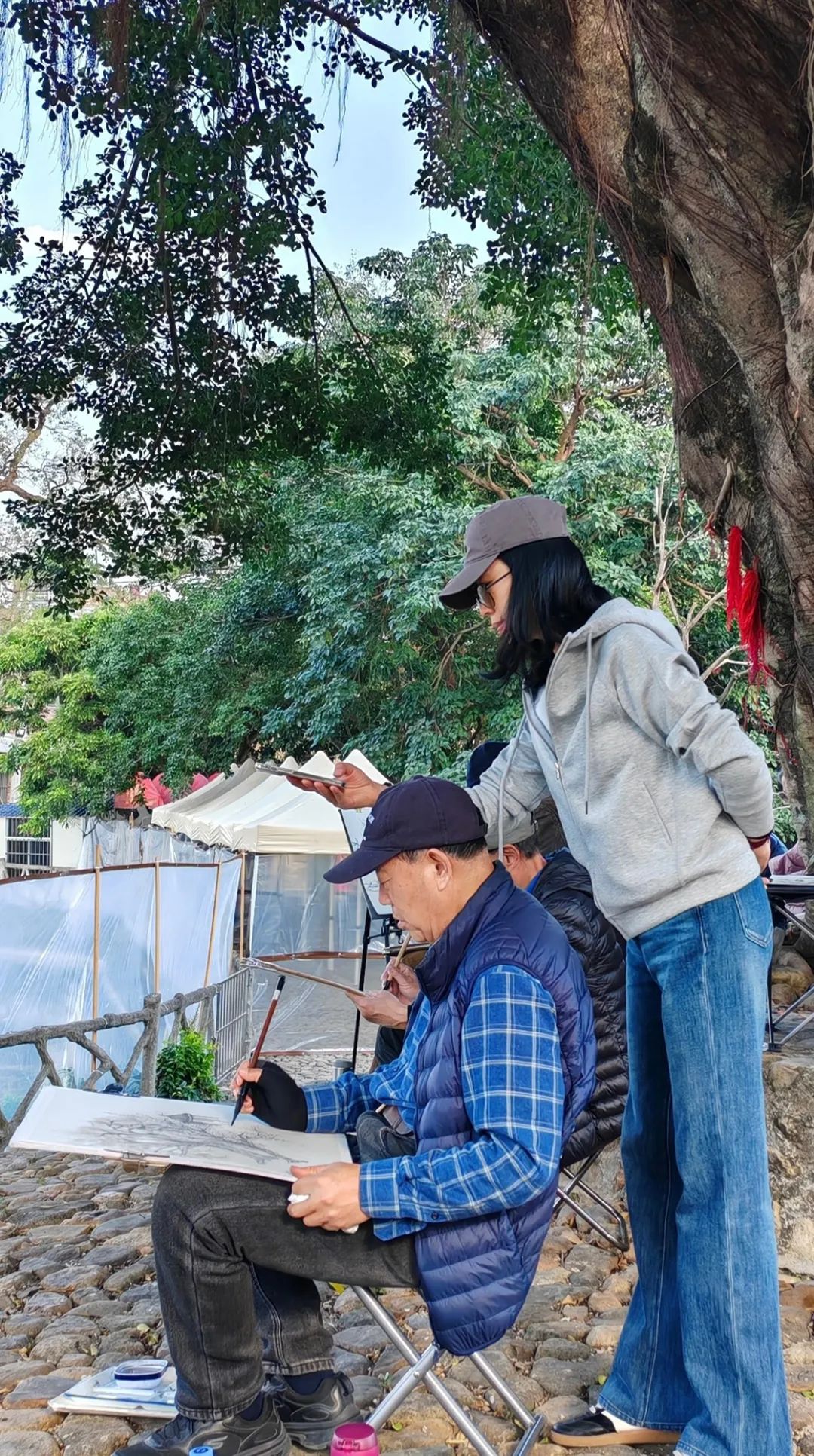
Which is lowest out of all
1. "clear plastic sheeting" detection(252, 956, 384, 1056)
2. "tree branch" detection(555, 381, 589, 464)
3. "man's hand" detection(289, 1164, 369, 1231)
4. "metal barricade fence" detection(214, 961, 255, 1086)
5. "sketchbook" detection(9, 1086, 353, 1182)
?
"clear plastic sheeting" detection(252, 956, 384, 1056)

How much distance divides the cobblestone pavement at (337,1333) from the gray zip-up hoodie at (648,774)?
4.35 feet

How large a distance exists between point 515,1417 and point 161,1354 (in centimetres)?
116

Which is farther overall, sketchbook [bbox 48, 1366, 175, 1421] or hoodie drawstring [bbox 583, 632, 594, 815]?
sketchbook [bbox 48, 1366, 175, 1421]

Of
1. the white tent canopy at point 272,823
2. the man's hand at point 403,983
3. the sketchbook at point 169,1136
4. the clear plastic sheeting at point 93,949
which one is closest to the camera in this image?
the sketchbook at point 169,1136

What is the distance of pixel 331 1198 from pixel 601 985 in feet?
5.39

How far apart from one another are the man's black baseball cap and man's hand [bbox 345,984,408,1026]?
0.92m

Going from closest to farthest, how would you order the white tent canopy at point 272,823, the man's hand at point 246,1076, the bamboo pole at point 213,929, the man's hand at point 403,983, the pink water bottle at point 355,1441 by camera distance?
the pink water bottle at point 355,1441 → the man's hand at point 246,1076 → the man's hand at point 403,983 → the bamboo pole at point 213,929 → the white tent canopy at point 272,823

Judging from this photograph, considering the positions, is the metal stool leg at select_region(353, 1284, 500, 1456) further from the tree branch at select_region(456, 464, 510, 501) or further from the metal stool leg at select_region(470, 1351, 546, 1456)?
the tree branch at select_region(456, 464, 510, 501)

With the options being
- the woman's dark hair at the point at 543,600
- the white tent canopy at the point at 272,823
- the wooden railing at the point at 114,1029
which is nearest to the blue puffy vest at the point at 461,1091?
the woman's dark hair at the point at 543,600

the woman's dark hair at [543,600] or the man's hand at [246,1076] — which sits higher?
the woman's dark hair at [543,600]

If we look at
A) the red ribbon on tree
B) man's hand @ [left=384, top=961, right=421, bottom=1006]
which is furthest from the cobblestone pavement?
the red ribbon on tree

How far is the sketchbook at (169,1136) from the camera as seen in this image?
2305 millimetres

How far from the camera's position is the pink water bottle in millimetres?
2547

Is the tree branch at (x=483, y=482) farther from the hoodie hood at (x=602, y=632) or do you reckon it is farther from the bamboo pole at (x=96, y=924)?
the hoodie hood at (x=602, y=632)
